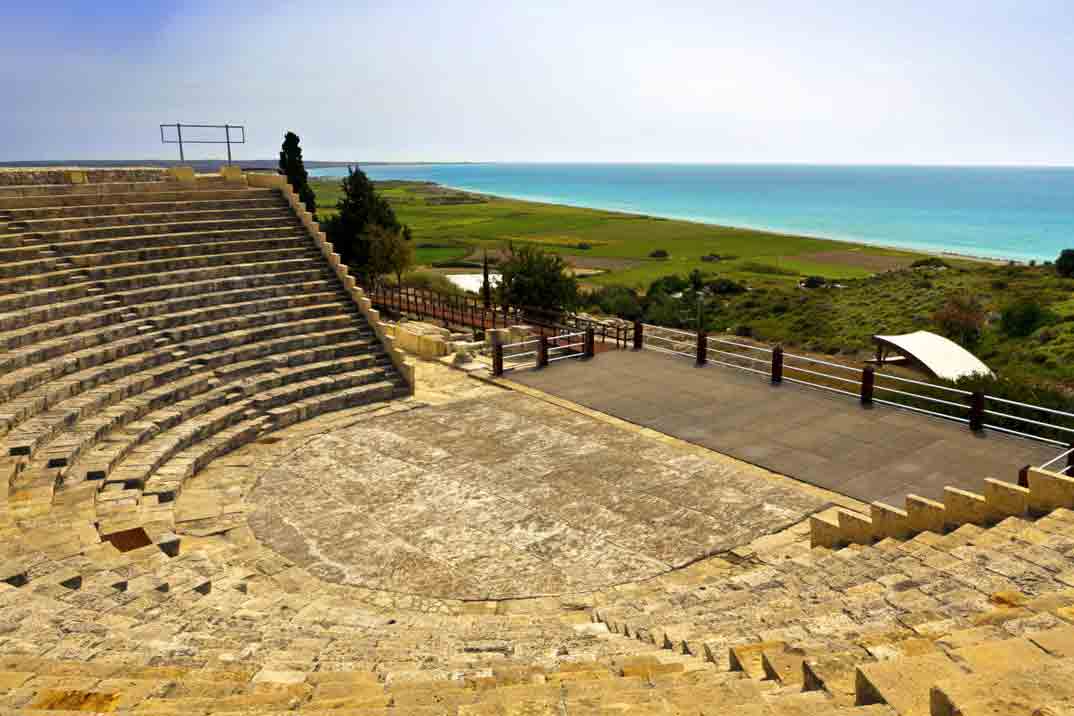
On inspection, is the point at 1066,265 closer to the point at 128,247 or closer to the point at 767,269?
the point at 767,269

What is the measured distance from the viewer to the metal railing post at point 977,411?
13648 millimetres

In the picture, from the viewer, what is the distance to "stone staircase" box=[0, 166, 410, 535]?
463 inches

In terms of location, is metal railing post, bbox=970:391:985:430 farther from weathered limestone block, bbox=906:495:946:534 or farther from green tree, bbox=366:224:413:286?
green tree, bbox=366:224:413:286

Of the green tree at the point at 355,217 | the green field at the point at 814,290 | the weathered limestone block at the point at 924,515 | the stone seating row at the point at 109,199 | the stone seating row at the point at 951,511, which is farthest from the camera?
the green tree at the point at 355,217

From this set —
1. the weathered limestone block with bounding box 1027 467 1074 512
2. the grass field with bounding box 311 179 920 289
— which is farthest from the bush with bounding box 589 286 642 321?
the weathered limestone block with bounding box 1027 467 1074 512

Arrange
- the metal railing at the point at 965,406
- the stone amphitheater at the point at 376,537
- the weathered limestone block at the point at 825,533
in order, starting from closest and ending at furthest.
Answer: the stone amphitheater at the point at 376,537 < the weathered limestone block at the point at 825,533 < the metal railing at the point at 965,406

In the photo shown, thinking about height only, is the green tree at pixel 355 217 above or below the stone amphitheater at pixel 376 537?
above

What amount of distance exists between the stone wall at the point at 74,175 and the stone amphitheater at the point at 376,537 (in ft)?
0.30

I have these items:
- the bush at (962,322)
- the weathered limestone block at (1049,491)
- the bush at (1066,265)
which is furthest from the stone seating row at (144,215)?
the bush at (1066,265)

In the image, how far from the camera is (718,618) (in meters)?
7.82

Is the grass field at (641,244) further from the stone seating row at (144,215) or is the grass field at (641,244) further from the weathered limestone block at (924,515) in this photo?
the weathered limestone block at (924,515)

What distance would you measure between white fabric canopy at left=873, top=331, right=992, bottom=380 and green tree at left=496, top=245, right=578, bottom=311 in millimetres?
12306

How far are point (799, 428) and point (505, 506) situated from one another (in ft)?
20.5

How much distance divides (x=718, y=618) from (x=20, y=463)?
947 centimetres
